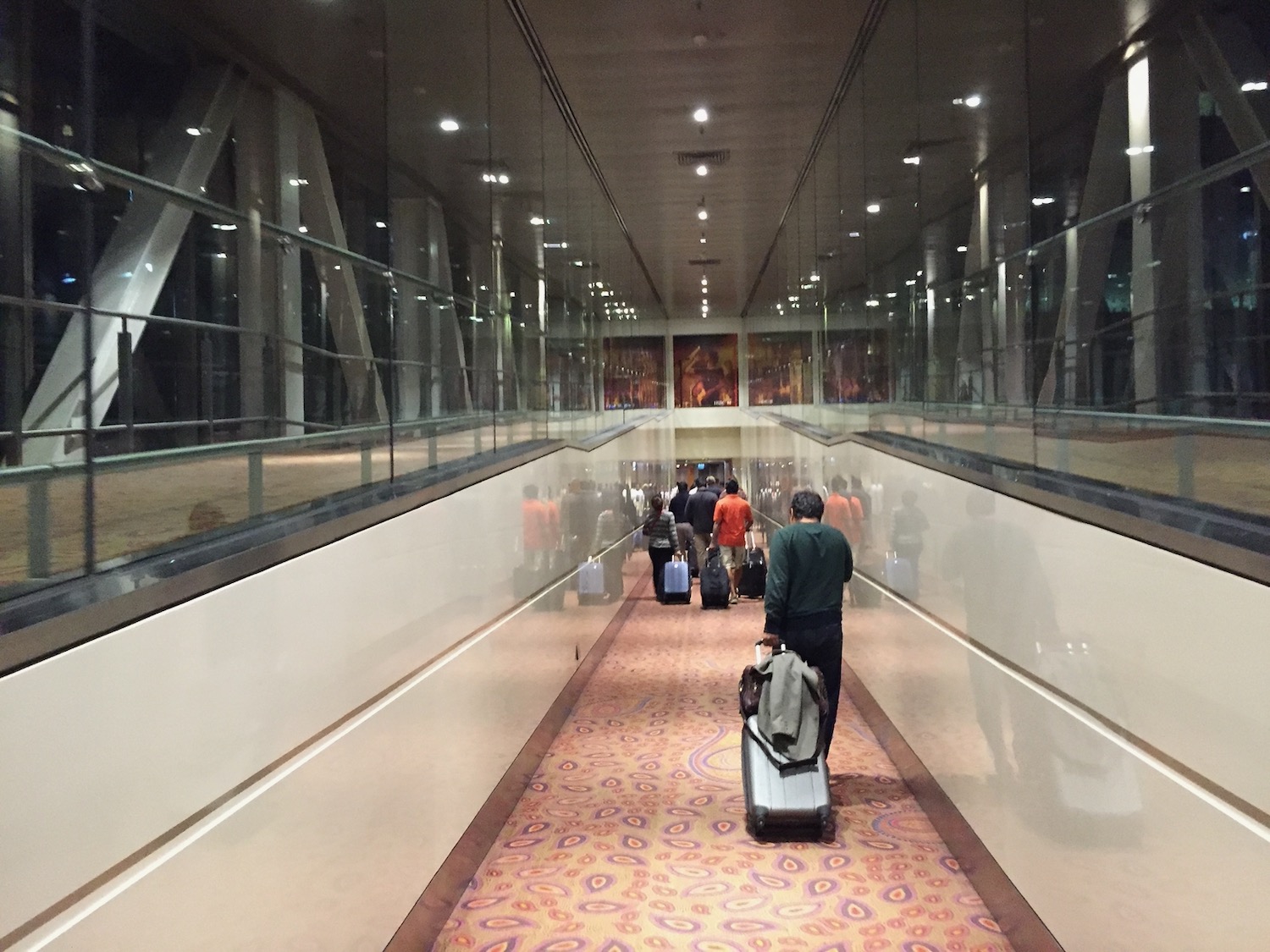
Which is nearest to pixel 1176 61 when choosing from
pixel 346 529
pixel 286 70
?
pixel 346 529

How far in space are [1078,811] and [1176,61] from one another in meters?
2.17

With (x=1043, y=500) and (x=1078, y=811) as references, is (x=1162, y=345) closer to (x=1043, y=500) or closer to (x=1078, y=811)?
(x=1043, y=500)

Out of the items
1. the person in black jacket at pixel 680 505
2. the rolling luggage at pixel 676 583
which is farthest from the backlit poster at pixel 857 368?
the person in black jacket at pixel 680 505

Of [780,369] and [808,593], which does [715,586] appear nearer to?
[808,593]

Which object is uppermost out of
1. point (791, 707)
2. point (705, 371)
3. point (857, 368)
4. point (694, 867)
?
point (705, 371)

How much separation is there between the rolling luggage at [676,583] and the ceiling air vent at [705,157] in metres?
4.70

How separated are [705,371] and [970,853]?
2531 cm

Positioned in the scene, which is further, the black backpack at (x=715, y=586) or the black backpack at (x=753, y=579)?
the black backpack at (x=753, y=579)

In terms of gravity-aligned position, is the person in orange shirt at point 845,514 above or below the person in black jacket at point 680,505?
above

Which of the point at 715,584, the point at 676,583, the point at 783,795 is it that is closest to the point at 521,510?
the point at 783,795

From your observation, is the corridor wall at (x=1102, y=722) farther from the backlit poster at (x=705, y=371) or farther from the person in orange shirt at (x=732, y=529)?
the backlit poster at (x=705, y=371)

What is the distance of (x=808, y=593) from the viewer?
549cm

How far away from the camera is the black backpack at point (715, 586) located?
12.4 metres

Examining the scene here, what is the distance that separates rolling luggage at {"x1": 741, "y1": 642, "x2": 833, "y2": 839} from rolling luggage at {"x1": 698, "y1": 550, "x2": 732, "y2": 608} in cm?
741
